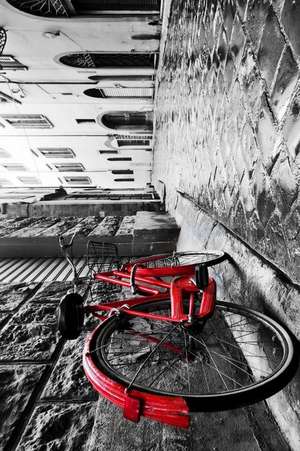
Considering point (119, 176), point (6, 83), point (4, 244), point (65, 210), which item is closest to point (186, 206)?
point (4, 244)

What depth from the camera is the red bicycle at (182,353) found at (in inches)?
41.5

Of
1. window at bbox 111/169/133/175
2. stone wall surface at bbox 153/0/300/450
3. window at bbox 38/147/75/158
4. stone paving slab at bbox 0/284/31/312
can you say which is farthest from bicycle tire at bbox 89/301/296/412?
window at bbox 111/169/133/175

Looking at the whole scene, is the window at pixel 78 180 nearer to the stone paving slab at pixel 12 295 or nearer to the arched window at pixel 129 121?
the arched window at pixel 129 121

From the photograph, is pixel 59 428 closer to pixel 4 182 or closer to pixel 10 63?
pixel 10 63

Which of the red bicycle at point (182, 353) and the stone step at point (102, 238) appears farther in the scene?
the stone step at point (102, 238)

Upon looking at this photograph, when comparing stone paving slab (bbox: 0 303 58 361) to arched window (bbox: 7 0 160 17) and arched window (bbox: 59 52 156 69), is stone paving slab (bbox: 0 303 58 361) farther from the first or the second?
arched window (bbox: 59 52 156 69)

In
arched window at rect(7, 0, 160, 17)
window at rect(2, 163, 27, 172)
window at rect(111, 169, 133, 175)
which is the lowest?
window at rect(111, 169, 133, 175)

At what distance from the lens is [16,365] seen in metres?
1.84

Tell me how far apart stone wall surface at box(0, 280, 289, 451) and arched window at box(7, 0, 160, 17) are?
638 centimetres

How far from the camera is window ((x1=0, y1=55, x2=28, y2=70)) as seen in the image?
7225 mm

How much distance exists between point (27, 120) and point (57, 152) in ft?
8.83

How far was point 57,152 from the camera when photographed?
529 inches

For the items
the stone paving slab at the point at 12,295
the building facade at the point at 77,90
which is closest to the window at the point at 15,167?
the building facade at the point at 77,90

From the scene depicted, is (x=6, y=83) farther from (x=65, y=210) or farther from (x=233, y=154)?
(x=233, y=154)
